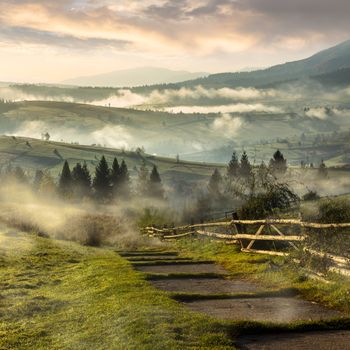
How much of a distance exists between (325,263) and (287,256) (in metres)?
2.51

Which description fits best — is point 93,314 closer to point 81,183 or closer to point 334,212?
point 334,212

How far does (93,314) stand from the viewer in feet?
39.7

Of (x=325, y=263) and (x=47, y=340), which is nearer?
(x=47, y=340)

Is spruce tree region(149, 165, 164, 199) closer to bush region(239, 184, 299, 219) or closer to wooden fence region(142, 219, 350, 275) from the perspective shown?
wooden fence region(142, 219, 350, 275)

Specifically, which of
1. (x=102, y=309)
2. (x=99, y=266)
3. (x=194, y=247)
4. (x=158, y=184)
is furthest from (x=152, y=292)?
(x=158, y=184)

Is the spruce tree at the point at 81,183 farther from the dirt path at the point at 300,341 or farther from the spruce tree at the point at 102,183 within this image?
the dirt path at the point at 300,341

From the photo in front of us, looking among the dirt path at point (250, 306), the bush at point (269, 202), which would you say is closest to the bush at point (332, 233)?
the dirt path at point (250, 306)

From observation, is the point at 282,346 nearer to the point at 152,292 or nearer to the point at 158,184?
the point at 152,292

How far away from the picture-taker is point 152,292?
47.6 feet

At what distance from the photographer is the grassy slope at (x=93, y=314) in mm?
9688

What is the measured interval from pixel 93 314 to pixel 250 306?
4084 millimetres

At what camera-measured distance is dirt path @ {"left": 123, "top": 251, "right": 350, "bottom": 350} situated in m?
9.52

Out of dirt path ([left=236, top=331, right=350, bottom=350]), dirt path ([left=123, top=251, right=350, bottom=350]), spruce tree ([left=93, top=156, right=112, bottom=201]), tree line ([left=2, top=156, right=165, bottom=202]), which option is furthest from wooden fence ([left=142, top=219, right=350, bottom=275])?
tree line ([left=2, top=156, right=165, bottom=202])

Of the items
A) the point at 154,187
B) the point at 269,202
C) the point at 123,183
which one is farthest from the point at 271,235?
the point at 154,187
